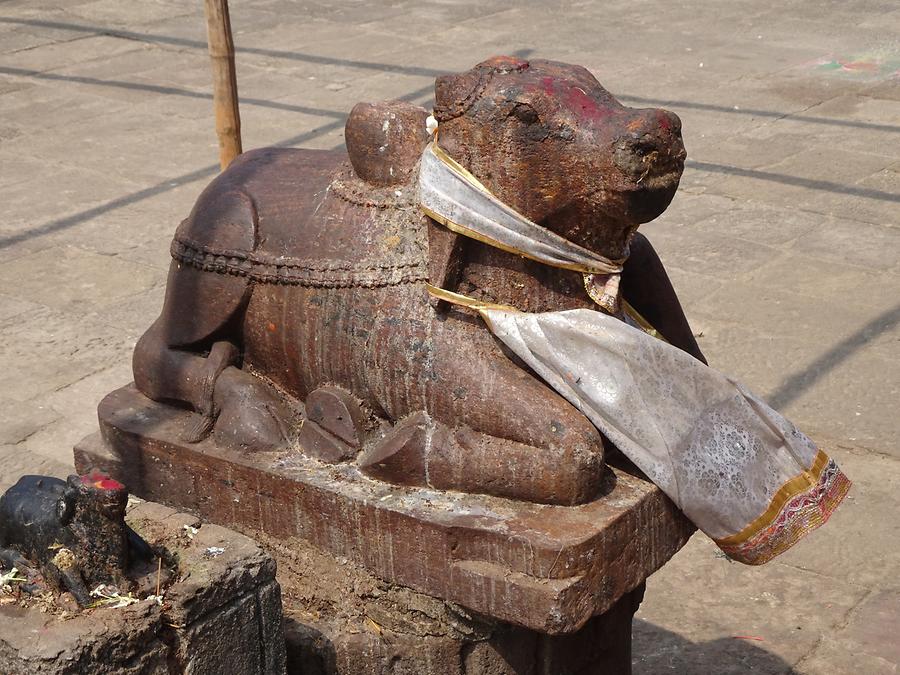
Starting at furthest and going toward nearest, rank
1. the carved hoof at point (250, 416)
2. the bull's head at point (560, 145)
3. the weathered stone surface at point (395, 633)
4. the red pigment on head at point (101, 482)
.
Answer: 1. the carved hoof at point (250, 416)
2. the weathered stone surface at point (395, 633)
3. the bull's head at point (560, 145)
4. the red pigment on head at point (101, 482)

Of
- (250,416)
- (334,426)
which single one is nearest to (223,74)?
(250,416)

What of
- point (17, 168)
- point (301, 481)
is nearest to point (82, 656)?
point (301, 481)

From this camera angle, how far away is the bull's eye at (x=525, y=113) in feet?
8.56

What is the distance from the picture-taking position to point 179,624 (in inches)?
99.1

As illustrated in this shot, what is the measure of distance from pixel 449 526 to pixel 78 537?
72cm

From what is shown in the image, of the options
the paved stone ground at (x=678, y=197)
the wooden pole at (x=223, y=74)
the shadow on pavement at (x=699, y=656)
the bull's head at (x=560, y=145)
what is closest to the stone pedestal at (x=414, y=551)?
the bull's head at (x=560, y=145)

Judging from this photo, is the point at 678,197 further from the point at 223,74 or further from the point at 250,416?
the point at 250,416

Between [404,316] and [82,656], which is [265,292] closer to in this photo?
[404,316]

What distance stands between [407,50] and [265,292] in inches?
299

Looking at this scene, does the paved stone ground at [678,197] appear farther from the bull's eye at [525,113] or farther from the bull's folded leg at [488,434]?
the bull's eye at [525,113]

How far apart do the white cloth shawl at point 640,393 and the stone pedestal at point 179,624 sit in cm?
71

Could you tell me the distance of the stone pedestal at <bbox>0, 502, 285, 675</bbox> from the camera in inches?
93.0

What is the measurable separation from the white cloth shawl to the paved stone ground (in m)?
1.23

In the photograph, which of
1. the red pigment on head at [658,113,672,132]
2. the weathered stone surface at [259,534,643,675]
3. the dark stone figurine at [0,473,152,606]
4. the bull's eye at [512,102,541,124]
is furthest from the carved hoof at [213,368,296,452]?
the red pigment on head at [658,113,672,132]
